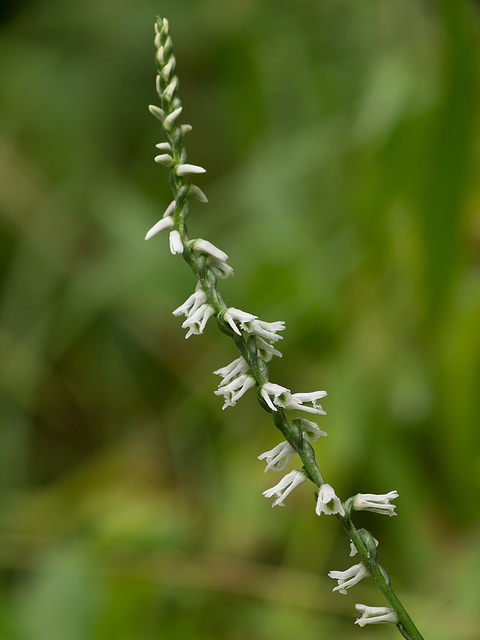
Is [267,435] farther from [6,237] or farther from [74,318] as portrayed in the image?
[6,237]

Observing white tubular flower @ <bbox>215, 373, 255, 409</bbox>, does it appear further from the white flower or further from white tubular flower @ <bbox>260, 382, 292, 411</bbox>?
the white flower

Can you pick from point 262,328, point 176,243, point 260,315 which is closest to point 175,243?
point 176,243

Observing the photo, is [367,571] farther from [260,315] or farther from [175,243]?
[260,315]

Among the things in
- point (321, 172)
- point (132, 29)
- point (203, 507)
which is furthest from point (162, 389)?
point (132, 29)

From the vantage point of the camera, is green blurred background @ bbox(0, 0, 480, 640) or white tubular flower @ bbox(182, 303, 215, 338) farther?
green blurred background @ bbox(0, 0, 480, 640)

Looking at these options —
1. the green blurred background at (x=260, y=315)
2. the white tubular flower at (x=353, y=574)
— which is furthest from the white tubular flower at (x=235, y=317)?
the green blurred background at (x=260, y=315)

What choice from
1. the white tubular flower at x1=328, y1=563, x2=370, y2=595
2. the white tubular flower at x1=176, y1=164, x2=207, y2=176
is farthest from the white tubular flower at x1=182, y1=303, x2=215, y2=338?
the white tubular flower at x1=328, y1=563, x2=370, y2=595
